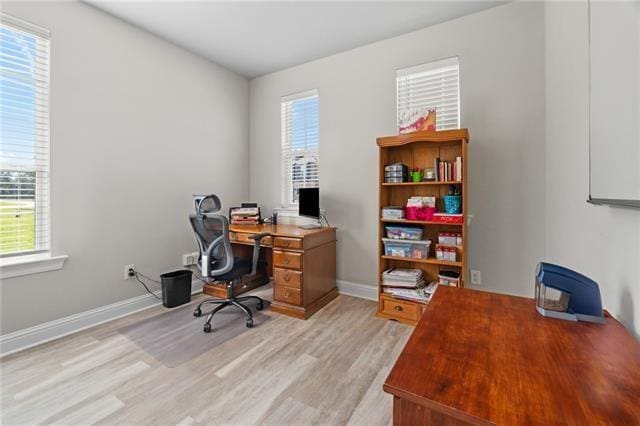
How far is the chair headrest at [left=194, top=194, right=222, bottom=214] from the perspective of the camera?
7.98ft

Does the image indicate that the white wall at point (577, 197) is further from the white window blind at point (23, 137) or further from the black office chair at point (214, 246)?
the white window blind at point (23, 137)

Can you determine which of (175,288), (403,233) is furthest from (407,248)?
(175,288)

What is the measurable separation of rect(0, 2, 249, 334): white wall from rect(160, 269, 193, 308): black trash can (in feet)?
0.67

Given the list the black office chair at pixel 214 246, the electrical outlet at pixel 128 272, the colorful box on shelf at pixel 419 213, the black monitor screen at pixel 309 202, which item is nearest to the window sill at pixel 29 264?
the electrical outlet at pixel 128 272

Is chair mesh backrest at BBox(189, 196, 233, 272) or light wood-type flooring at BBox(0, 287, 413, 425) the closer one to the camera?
light wood-type flooring at BBox(0, 287, 413, 425)

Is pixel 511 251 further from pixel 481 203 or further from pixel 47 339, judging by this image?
pixel 47 339

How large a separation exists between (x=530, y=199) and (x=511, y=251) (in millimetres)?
470

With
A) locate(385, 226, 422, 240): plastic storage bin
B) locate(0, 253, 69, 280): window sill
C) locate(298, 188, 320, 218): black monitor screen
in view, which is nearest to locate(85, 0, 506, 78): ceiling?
locate(298, 188, 320, 218): black monitor screen

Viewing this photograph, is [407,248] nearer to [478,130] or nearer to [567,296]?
[478,130]

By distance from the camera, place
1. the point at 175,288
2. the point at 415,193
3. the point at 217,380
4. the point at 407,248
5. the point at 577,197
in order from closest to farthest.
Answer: the point at 577,197 < the point at 217,380 < the point at 407,248 < the point at 415,193 < the point at 175,288

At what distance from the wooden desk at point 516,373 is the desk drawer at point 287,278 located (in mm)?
1716

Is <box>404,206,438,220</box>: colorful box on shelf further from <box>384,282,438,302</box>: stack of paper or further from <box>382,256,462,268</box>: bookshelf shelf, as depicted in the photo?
<box>384,282,438,302</box>: stack of paper

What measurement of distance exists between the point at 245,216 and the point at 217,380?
80.5 inches

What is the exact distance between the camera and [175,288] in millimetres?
2885
